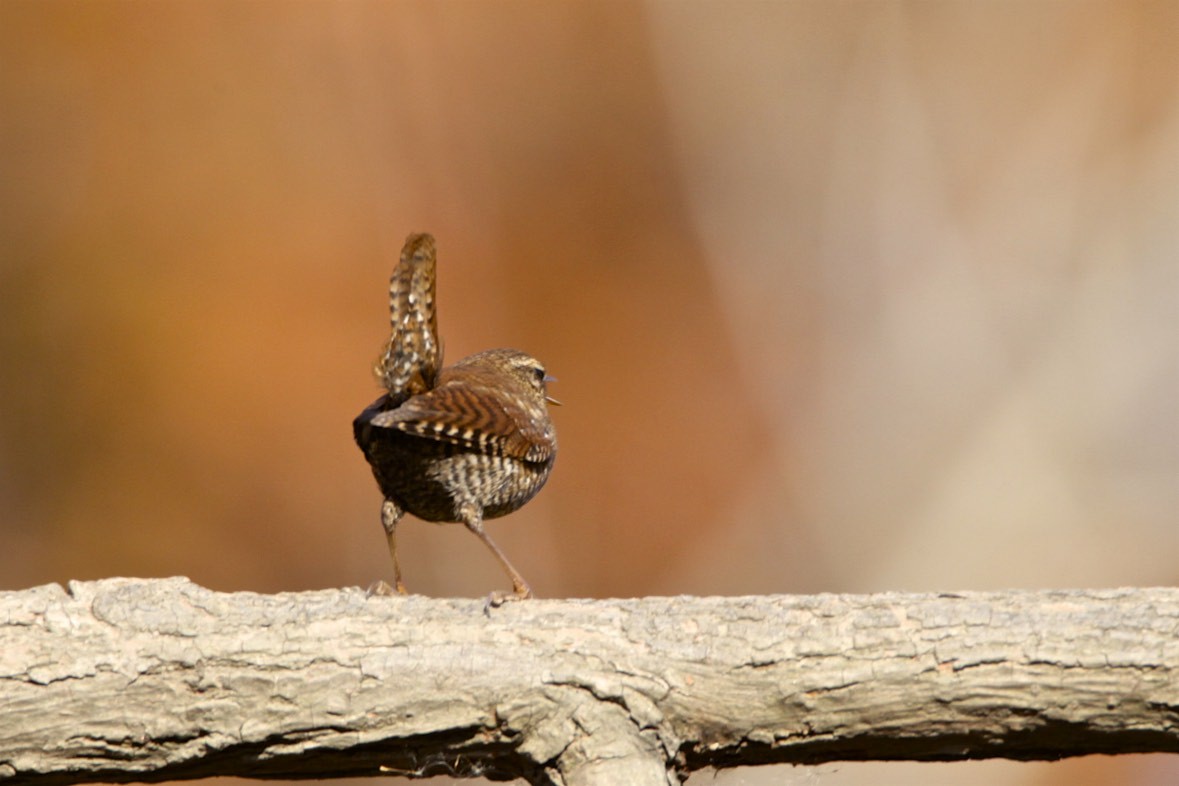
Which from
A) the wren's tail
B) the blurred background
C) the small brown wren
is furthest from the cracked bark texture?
the blurred background

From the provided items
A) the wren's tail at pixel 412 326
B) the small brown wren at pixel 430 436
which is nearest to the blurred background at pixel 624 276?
the small brown wren at pixel 430 436

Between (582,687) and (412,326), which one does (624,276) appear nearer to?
(412,326)

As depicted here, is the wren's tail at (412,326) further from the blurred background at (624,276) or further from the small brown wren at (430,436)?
the blurred background at (624,276)

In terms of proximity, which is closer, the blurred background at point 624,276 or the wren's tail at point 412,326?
the wren's tail at point 412,326

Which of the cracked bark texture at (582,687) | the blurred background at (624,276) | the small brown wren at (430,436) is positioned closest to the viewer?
the cracked bark texture at (582,687)

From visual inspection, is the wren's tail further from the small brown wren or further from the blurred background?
the blurred background

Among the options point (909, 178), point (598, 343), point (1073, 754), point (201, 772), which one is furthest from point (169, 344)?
point (1073, 754)

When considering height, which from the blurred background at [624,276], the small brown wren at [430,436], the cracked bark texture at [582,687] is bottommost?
the cracked bark texture at [582,687]

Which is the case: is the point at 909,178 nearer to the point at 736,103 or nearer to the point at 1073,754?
the point at 736,103
